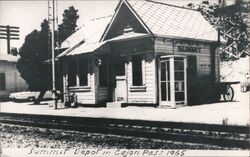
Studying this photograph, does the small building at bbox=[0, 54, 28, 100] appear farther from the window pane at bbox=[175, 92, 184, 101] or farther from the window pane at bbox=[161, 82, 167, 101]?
the window pane at bbox=[175, 92, 184, 101]

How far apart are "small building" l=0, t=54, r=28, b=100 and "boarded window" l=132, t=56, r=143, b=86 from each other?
8.83 m

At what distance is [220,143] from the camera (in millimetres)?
4844

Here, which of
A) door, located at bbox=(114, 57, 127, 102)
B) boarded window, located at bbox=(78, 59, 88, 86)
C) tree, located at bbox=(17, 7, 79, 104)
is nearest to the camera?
door, located at bbox=(114, 57, 127, 102)

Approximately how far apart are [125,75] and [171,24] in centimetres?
226

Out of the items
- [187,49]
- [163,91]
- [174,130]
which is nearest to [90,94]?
[163,91]

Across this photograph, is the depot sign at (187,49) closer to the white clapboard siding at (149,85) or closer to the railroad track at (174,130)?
the white clapboard siding at (149,85)

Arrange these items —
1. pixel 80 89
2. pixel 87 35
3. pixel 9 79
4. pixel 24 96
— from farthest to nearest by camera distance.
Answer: pixel 9 79, pixel 24 96, pixel 87 35, pixel 80 89

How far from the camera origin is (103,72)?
12.3 meters

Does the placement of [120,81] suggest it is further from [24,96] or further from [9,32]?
[24,96]

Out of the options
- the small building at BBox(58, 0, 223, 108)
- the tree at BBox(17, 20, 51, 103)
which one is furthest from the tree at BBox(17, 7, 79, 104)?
the small building at BBox(58, 0, 223, 108)

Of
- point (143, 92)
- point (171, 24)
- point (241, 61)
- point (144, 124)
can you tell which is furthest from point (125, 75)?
point (241, 61)

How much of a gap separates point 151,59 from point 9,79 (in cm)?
1061

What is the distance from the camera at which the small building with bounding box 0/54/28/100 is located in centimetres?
1852

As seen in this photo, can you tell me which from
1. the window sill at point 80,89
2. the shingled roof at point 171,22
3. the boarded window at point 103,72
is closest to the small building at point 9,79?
the window sill at point 80,89
